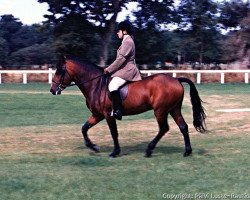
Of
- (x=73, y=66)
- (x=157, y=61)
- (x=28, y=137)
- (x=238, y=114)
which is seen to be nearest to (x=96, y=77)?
(x=73, y=66)

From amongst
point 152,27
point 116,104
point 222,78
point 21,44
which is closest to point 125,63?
point 116,104

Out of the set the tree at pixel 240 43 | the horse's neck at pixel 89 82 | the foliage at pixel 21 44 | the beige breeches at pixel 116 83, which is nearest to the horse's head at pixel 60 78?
the horse's neck at pixel 89 82

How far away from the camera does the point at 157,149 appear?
10516mm

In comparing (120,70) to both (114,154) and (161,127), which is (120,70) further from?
(114,154)

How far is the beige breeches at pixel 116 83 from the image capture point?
9.42m

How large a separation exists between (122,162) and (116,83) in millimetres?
1531

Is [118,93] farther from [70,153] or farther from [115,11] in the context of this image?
[115,11]

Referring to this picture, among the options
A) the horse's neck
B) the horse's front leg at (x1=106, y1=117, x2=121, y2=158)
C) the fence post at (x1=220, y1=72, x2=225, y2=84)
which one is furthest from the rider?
the fence post at (x1=220, y1=72, x2=225, y2=84)

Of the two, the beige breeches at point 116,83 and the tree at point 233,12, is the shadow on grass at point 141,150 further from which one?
the tree at point 233,12

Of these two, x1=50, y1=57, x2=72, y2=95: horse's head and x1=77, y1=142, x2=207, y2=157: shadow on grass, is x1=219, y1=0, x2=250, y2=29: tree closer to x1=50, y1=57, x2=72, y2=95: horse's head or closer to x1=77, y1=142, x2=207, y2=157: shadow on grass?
x1=77, y1=142, x2=207, y2=157: shadow on grass

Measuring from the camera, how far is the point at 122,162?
886 cm

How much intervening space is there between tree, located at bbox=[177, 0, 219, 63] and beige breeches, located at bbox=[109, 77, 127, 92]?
118ft

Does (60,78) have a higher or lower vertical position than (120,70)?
lower

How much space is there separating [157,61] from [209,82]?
42.7 ft
